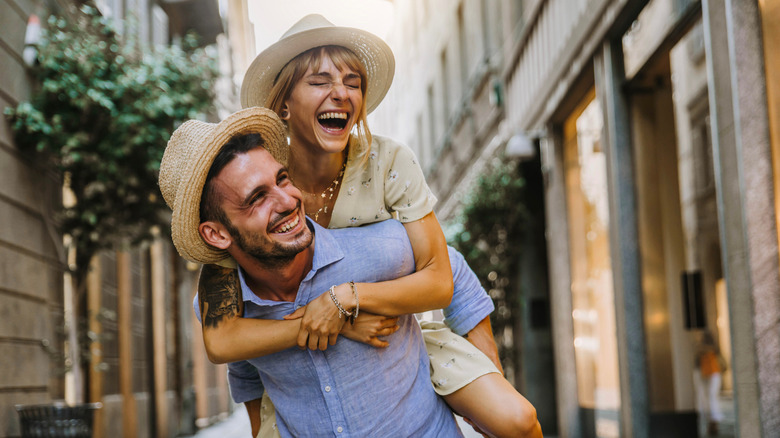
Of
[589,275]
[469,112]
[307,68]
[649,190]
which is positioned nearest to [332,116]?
[307,68]

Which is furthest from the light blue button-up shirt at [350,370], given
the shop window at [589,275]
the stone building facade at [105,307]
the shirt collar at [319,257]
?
the shop window at [589,275]

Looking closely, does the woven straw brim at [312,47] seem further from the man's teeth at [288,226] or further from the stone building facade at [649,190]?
the stone building facade at [649,190]

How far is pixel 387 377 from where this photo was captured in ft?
7.12

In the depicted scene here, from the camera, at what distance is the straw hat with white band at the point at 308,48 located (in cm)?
230

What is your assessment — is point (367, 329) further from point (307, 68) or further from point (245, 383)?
point (307, 68)

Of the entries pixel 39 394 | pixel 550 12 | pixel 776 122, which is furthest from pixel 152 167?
pixel 776 122

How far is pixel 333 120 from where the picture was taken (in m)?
2.29

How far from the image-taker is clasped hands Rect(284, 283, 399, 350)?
2047 millimetres

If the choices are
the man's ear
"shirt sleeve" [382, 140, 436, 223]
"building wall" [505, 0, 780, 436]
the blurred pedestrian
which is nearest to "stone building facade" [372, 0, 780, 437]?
"building wall" [505, 0, 780, 436]

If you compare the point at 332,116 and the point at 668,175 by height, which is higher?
the point at 668,175

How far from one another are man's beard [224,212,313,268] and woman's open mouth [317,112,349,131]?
1.25ft

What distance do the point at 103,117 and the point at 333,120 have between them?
6938 mm

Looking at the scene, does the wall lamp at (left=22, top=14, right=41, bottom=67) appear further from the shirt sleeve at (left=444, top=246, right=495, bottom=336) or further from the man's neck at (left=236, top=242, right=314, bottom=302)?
the man's neck at (left=236, top=242, right=314, bottom=302)

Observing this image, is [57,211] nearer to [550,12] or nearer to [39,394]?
[39,394]
